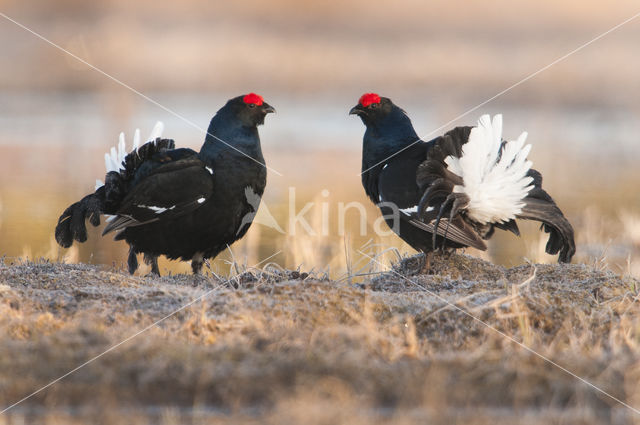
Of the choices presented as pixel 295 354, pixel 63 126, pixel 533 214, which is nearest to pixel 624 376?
pixel 295 354

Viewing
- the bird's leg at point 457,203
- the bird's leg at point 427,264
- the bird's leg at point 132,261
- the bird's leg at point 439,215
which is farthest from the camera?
the bird's leg at point 132,261

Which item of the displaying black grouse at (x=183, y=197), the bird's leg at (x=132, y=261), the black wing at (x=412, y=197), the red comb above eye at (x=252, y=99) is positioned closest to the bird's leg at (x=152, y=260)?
the displaying black grouse at (x=183, y=197)

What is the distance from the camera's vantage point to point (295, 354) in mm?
3598

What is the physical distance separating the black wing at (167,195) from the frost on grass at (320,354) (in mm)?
1571

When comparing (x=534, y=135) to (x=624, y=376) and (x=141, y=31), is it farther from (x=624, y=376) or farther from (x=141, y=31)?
(x=624, y=376)

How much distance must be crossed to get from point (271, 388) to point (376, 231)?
22.5 ft

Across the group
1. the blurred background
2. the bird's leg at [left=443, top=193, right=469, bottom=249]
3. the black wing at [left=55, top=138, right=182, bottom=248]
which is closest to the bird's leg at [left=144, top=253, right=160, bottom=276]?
the black wing at [left=55, top=138, right=182, bottom=248]

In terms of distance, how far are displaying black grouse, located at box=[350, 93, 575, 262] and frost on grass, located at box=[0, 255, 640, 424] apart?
3.52 feet

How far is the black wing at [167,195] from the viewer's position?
650cm

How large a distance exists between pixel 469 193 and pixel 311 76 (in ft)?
40.9

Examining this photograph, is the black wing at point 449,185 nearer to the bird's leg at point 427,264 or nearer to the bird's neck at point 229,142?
the bird's leg at point 427,264

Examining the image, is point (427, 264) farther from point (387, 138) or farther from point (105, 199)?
point (105, 199)

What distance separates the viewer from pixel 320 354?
360 centimetres

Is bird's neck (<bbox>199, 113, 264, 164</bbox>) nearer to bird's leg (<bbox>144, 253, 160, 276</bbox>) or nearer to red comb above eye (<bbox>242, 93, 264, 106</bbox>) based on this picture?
red comb above eye (<bbox>242, 93, 264, 106</bbox>)
